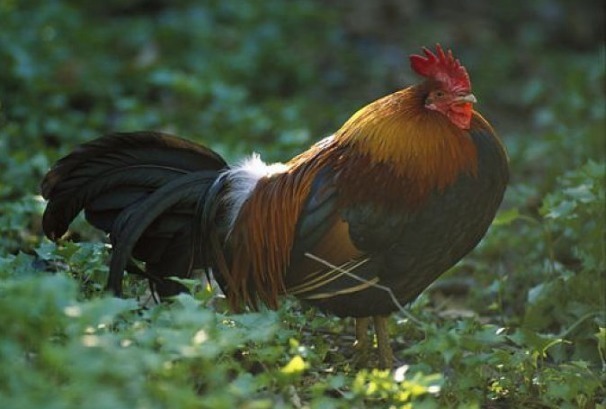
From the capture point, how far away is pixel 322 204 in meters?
4.75

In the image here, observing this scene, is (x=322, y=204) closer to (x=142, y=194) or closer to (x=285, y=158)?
(x=142, y=194)

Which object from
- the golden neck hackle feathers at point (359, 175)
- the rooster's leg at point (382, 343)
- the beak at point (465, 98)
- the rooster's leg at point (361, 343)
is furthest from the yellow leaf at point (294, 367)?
the beak at point (465, 98)

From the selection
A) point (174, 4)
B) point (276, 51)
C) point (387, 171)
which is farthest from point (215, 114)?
point (387, 171)

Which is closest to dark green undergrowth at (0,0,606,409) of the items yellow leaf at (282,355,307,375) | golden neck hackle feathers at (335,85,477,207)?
yellow leaf at (282,355,307,375)

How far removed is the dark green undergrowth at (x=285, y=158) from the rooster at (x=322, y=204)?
0.61 feet

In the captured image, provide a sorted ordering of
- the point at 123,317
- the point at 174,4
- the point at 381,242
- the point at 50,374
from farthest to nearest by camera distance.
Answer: the point at 174,4, the point at 381,242, the point at 123,317, the point at 50,374

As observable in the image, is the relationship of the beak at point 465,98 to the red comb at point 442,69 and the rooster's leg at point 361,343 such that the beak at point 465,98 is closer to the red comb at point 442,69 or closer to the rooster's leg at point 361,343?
the red comb at point 442,69

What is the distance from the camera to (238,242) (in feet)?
16.3

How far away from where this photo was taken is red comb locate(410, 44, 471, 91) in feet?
15.7

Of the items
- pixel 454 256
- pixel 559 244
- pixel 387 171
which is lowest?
pixel 559 244

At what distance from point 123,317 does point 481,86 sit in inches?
260

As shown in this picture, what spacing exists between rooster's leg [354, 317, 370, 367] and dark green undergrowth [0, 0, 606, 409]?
13cm

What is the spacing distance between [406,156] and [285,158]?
9.96 ft

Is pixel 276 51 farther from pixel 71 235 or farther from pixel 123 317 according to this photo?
pixel 123 317
